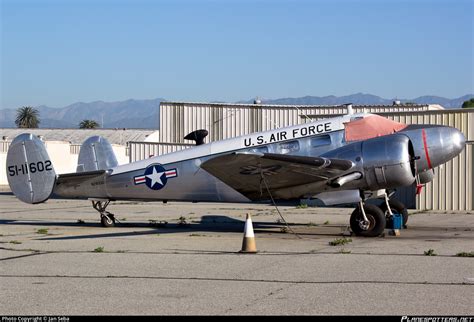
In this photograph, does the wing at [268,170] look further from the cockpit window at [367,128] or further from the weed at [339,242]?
the weed at [339,242]

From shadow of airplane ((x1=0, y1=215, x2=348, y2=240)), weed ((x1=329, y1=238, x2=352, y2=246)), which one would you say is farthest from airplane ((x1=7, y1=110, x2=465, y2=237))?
weed ((x1=329, y1=238, x2=352, y2=246))

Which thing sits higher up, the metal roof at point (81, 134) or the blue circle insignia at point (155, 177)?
the metal roof at point (81, 134)

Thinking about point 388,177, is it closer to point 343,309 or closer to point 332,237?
point 332,237

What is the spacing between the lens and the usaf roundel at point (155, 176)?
65.6ft

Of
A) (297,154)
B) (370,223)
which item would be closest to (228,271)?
(370,223)

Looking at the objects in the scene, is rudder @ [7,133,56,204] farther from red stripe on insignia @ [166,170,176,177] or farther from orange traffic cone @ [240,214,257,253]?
orange traffic cone @ [240,214,257,253]

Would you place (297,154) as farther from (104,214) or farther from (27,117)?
(27,117)

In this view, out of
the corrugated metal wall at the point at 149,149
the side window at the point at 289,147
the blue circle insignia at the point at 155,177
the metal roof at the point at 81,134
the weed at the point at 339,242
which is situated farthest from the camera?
the metal roof at the point at 81,134

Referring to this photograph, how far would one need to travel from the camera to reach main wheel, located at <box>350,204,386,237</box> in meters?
17.5

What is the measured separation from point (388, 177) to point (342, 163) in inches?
44.5

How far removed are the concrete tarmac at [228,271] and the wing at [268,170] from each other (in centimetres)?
124

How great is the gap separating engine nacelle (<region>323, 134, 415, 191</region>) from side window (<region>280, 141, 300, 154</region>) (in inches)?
50.8

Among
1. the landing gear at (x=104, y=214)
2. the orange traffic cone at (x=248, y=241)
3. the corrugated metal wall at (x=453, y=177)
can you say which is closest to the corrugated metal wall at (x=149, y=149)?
the corrugated metal wall at (x=453, y=177)

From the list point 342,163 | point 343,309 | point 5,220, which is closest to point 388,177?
point 342,163
